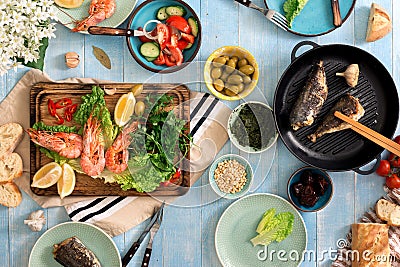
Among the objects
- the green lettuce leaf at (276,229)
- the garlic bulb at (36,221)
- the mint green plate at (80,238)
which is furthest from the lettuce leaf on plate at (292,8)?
the garlic bulb at (36,221)

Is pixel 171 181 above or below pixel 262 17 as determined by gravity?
below

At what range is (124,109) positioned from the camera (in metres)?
2.41

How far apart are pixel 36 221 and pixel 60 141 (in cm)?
42

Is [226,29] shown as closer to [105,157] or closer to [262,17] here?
[262,17]

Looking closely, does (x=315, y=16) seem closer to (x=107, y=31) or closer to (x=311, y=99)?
(x=311, y=99)

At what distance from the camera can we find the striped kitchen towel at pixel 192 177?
247 centimetres

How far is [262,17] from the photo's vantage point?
2.51 meters

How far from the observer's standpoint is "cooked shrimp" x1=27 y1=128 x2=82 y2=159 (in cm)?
238

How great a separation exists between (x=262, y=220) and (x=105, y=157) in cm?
80

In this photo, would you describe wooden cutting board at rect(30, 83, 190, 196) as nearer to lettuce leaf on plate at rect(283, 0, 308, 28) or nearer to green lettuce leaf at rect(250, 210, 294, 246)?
green lettuce leaf at rect(250, 210, 294, 246)

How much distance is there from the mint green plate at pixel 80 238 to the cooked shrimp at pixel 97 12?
3.08 ft

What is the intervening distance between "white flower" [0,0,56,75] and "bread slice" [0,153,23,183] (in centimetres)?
51

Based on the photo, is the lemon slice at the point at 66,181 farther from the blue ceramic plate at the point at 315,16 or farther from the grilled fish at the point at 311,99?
the blue ceramic plate at the point at 315,16

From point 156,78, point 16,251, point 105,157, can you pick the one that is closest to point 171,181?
point 105,157
